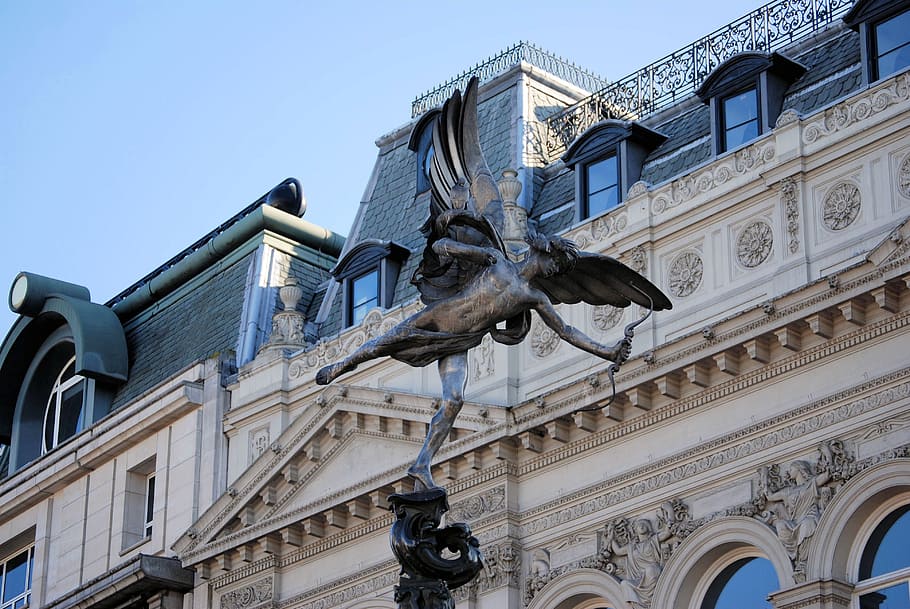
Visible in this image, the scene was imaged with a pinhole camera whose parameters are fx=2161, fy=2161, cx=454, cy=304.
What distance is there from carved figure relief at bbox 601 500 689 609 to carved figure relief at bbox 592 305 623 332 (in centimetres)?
298

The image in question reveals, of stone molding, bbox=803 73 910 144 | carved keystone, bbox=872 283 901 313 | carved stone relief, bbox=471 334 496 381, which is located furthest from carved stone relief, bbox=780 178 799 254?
carved stone relief, bbox=471 334 496 381

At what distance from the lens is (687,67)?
121ft

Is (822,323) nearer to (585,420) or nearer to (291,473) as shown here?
(585,420)

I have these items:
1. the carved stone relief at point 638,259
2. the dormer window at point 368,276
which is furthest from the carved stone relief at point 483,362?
the dormer window at point 368,276

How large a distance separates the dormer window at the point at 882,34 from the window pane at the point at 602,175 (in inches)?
205

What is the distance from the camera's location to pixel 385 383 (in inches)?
1414

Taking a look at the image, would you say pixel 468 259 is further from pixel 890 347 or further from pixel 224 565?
pixel 224 565

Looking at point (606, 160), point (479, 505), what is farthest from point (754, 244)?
point (479, 505)

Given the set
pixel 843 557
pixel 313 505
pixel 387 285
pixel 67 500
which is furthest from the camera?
pixel 67 500

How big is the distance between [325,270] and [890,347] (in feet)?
60.5

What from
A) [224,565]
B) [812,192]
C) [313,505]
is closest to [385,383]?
[313,505]

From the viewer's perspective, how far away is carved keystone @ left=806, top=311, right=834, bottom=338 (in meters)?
28.7

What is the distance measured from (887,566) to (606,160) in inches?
396

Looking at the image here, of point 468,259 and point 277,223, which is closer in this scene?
point 468,259
